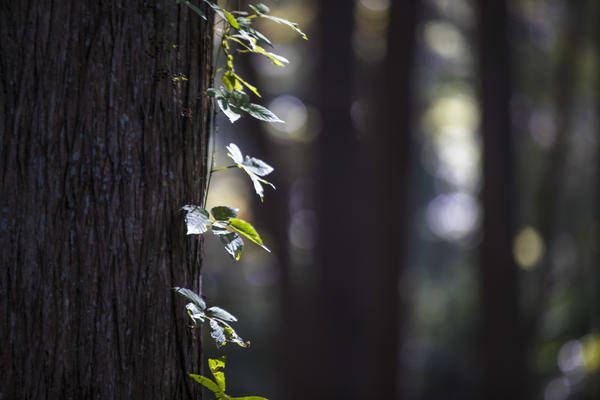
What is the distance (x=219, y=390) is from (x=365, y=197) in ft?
22.5

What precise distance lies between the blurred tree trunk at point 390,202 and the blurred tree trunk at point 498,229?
1.33 m

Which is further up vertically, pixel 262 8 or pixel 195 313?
pixel 262 8

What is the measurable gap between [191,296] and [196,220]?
0.64ft

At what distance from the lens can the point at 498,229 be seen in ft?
28.2

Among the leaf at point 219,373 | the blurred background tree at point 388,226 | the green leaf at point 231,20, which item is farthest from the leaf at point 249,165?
the blurred background tree at point 388,226

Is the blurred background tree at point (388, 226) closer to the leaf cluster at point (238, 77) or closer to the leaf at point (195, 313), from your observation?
the leaf cluster at point (238, 77)

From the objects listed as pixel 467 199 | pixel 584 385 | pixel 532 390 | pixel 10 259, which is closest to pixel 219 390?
pixel 10 259

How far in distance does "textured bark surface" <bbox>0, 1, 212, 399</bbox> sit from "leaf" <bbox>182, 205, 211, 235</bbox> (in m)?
0.06

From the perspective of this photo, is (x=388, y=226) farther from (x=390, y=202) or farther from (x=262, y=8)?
(x=262, y=8)

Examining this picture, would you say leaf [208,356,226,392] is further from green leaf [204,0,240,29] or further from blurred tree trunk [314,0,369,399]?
blurred tree trunk [314,0,369,399]

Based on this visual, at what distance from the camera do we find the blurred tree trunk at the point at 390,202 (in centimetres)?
803

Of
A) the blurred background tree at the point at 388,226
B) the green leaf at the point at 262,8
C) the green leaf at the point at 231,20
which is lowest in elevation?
the blurred background tree at the point at 388,226

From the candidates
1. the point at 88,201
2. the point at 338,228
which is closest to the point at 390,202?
the point at 338,228

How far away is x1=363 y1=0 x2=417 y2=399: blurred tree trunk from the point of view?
8031 mm
